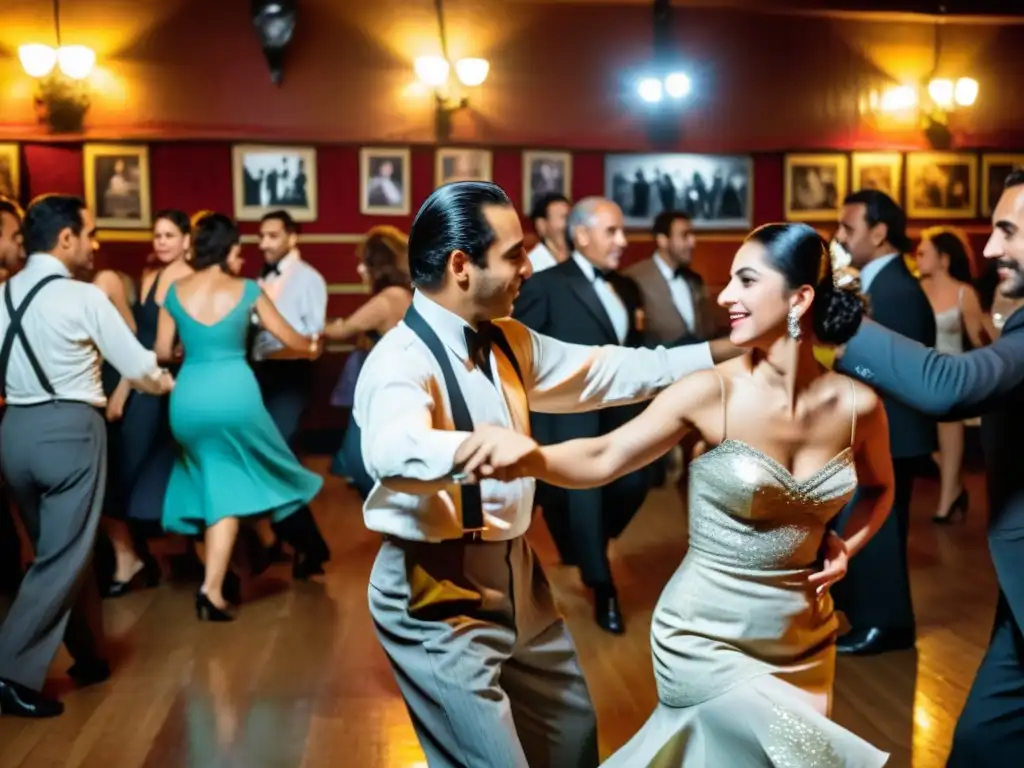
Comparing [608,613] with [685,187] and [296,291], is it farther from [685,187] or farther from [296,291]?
[685,187]

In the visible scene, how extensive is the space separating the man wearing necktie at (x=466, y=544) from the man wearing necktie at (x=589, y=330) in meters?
2.20

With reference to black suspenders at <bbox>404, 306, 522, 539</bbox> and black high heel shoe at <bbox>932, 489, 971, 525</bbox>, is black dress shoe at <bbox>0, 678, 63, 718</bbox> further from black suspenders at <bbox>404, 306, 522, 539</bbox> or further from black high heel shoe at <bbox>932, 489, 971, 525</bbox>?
black high heel shoe at <bbox>932, 489, 971, 525</bbox>

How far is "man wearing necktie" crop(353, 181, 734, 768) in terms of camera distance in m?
1.91

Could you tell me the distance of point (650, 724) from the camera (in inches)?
82.9

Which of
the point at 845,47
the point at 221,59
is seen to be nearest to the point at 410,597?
the point at 221,59

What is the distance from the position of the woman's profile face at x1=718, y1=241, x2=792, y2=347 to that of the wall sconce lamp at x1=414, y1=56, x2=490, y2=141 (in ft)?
22.8

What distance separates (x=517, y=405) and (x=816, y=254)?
0.60 m

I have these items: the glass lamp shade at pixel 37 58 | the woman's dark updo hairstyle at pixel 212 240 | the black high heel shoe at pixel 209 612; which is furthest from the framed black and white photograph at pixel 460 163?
the black high heel shoe at pixel 209 612

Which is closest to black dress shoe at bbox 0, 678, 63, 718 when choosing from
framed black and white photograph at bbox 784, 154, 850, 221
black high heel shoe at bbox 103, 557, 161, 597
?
black high heel shoe at bbox 103, 557, 161, 597

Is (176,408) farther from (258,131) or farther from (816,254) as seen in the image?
(258,131)

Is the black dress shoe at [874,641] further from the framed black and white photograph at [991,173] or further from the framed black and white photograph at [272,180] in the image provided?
the framed black and white photograph at [991,173]


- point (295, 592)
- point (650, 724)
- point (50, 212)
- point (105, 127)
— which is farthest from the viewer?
point (105, 127)

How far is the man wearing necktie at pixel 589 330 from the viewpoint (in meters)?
4.33

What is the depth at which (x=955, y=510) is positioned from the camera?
254 inches
